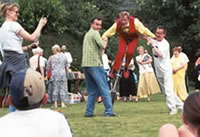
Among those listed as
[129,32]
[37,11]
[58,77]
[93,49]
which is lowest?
[58,77]

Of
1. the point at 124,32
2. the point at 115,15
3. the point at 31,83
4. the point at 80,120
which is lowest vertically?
the point at 80,120

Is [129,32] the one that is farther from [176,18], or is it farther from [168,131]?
[176,18]

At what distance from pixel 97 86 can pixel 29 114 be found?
7.74m

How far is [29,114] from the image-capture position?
3869mm

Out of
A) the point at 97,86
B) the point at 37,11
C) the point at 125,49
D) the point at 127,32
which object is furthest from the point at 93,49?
the point at 37,11

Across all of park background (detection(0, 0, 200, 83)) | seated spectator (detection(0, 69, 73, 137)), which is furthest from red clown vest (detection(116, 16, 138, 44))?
park background (detection(0, 0, 200, 83))

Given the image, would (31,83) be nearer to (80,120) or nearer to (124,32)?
(80,120)

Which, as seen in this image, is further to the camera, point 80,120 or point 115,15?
point 115,15

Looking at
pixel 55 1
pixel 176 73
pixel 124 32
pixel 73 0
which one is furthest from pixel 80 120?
pixel 73 0

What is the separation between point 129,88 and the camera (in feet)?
64.0

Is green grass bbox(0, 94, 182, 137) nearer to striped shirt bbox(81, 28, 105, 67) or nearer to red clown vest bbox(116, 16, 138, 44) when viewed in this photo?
striped shirt bbox(81, 28, 105, 67)

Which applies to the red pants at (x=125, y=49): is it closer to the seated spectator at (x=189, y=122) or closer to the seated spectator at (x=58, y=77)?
the seated spectator at (x=58, y=77)

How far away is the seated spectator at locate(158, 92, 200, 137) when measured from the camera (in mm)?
3814

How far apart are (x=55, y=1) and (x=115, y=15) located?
18.0 feet
